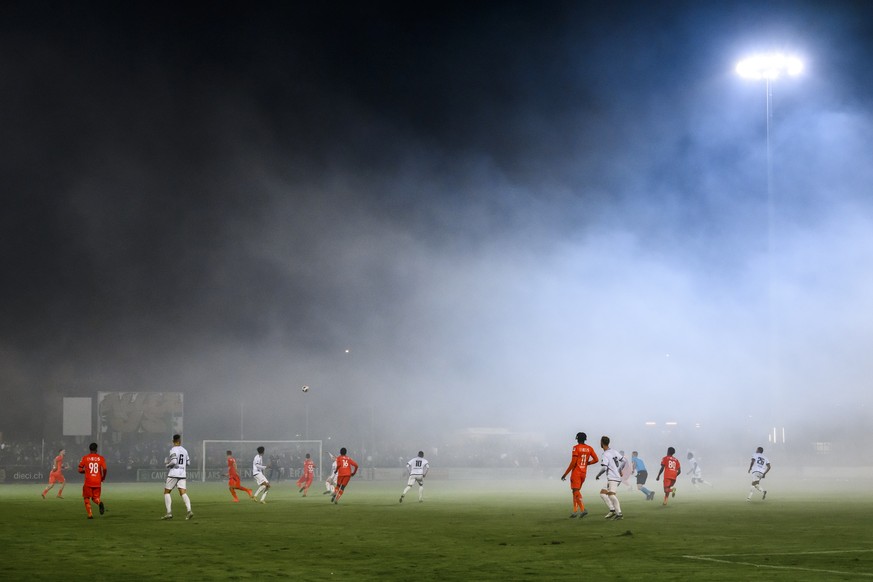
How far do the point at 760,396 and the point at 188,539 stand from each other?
6560 centimetres

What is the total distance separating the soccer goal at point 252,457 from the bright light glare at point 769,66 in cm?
3955

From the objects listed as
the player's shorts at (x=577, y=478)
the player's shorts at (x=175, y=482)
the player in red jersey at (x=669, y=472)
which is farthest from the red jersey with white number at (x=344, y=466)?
the player's shorts at (x=577, y=478)

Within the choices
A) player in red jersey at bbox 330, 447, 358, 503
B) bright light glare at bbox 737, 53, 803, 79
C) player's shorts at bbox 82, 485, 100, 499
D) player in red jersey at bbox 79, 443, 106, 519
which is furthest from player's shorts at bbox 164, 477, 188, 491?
bright light glare at bbox 737, 53, 803, 79

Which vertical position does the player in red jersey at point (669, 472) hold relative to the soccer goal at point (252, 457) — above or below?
above

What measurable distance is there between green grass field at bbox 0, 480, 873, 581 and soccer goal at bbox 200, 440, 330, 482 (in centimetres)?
4041

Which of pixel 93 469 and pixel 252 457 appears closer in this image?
pixel 93 469

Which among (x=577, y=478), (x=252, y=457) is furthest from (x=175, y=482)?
(x=252, y=457)

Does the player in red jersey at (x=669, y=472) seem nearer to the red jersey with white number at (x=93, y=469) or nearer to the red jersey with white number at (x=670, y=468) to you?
the red jersey with white number at (x=670, y=468)

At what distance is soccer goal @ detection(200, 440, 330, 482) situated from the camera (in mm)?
73562

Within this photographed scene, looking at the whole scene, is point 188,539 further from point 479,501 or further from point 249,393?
point 249,393

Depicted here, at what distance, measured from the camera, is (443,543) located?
1975cm

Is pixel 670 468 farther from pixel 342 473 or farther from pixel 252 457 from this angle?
pixel 252 457

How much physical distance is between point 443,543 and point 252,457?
60.7 m

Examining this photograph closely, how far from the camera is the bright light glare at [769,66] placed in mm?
51219
